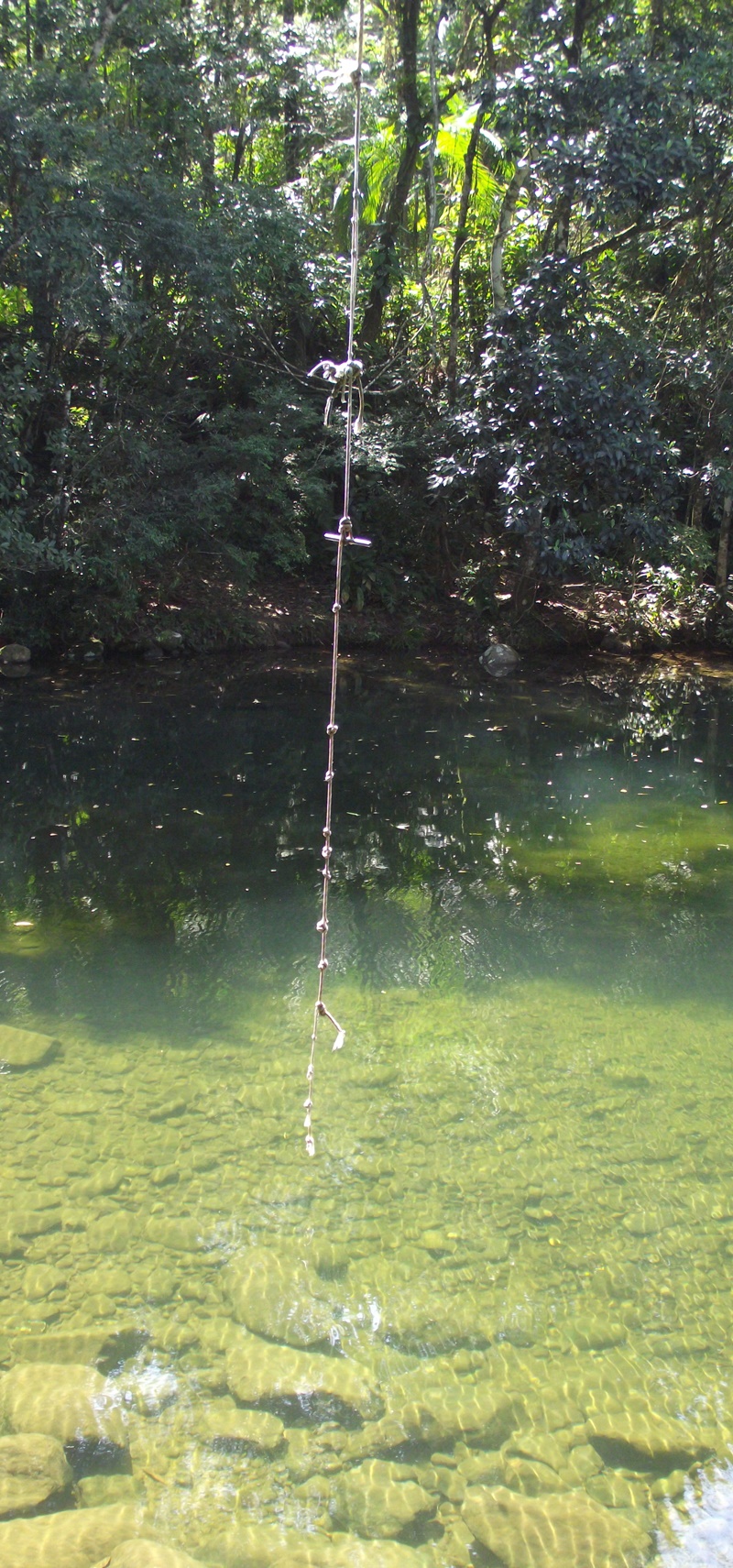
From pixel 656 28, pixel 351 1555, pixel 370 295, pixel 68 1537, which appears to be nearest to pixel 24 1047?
pixel 68 1537

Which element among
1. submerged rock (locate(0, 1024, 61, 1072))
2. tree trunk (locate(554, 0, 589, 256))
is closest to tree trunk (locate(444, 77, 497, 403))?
tree trunk (locate(554, 0, 589, 256))

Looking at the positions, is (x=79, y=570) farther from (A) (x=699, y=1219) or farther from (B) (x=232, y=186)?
(A) (x=699, y=1219)

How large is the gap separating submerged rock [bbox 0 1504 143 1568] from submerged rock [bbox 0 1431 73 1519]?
0.15ft

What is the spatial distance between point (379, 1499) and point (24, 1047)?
230cm

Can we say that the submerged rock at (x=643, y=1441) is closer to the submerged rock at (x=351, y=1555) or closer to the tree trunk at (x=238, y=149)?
the submerged rock at (x=351, y=1555)

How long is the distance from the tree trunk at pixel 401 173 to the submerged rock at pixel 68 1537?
42.6 feet

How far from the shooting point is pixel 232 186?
35.5ft

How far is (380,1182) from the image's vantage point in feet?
11.8

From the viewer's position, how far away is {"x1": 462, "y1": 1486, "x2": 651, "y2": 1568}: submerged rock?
2.40 meters

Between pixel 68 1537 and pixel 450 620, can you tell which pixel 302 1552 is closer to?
pixel 68 1537

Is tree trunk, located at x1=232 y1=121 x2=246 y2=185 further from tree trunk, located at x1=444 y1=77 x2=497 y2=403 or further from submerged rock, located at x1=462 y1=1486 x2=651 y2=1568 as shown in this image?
submerged rock, located at x1=462 y1=1486 x2=651 y2=1568

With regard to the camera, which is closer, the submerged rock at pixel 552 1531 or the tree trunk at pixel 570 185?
the submerged rock at pixel 552 1531

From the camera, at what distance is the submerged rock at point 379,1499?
248 centimetres

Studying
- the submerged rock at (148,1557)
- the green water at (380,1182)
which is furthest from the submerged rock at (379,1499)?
the submerged rock at (148,1557)
